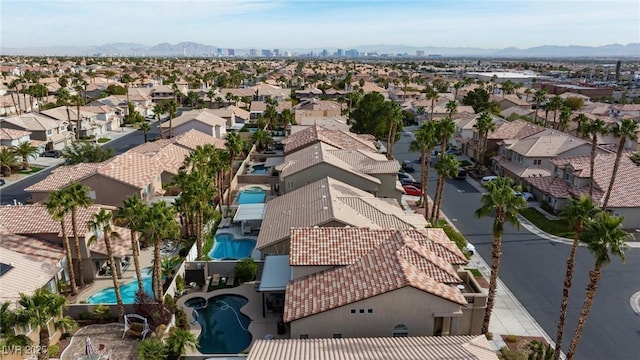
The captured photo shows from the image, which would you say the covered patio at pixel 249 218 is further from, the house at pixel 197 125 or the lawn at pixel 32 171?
the lawn at pixel 32 171

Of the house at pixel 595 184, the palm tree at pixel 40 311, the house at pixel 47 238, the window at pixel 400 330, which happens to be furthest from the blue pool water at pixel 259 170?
the palm tree at pixel 40 311

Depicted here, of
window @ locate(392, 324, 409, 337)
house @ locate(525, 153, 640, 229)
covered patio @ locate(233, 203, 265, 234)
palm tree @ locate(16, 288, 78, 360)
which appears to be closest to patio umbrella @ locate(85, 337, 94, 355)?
palm tree @ locate(16, 288, 78, 360)

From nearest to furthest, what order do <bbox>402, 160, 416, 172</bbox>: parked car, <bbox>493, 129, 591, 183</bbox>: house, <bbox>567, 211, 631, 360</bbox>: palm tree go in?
<bbox>567, 211, 631, 360</bbox>: palm tree, <bbox>493, 129, 591, 183</bbox>: house, <bbox>402, 160, 416, 172</bbox>: parked car

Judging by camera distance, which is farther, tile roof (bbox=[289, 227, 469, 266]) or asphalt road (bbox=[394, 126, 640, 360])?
tile roof (bbox=[289, 227, 469, 266])

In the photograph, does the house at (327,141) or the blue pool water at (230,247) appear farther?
the house at (327,141)

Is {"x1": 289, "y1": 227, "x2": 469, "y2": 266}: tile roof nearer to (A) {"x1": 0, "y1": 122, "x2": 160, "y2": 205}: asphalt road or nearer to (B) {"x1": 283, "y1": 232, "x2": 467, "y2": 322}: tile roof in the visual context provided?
(B) {"x1": 283, "y1": 232, "x2": 467, "y2": 322}: tile roof

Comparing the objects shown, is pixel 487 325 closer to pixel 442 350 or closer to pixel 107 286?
pixel 442 350
